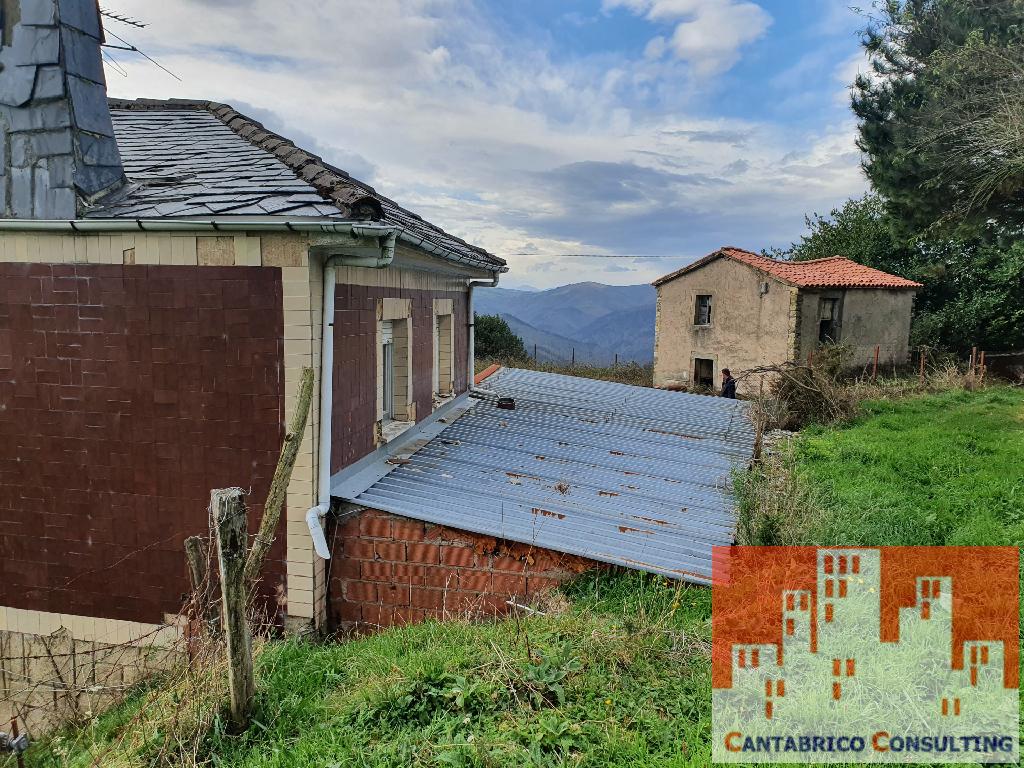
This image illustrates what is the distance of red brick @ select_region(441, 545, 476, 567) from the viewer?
18.4 ft

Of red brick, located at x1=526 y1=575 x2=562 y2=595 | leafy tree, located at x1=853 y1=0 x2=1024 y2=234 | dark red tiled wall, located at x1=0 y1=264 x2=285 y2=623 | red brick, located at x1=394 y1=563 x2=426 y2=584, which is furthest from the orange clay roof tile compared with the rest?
dark red tiled wall, located at x1=0 y1=264 x2=285 y2=623

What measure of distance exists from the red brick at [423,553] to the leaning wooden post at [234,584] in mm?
2068

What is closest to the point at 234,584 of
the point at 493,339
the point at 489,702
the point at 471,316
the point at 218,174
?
the point at 489,702

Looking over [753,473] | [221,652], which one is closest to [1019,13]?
[753,473]

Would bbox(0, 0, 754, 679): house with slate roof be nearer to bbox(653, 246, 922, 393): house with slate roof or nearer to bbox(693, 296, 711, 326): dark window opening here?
bbox(653, 246, 922, 393): house with slate roof

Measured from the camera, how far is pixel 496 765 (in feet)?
10.8

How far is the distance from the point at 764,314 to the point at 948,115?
32.9 feet

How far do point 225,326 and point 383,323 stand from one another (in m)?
2.27

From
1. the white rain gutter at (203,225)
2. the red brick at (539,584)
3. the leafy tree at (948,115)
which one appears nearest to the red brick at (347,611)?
the red brick at (539,584)

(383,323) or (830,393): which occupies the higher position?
(383,323)

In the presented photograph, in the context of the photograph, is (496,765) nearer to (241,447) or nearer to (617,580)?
(617,580)

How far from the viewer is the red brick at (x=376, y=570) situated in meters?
5.75

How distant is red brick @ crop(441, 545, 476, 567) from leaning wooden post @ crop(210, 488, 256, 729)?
2142 mm

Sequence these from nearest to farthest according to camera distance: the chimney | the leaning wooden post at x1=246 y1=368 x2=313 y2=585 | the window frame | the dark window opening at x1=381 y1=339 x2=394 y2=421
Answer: the leaning wooden post at x1=246 y1=368 x2=313 y2=585
the chimney
the dark window opening at x1=381 y1=339 x2=394 y2=421
the window frame
